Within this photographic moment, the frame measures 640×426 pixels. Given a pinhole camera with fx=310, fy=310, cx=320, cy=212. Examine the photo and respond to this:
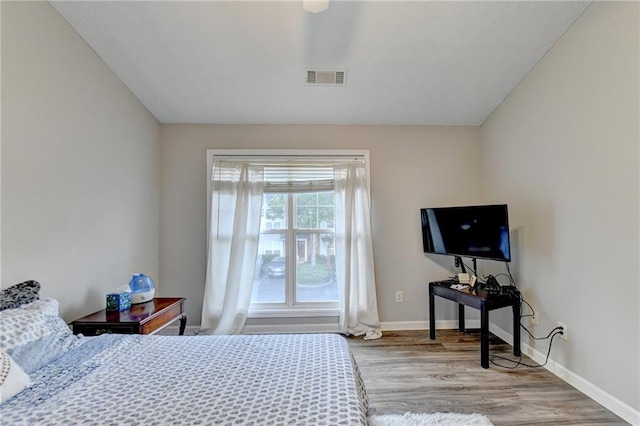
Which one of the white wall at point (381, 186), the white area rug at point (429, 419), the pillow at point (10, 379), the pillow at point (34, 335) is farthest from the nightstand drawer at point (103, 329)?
the white area rug at point (429, 419)

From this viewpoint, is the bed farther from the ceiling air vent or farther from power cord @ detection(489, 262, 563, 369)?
the ceiling air vent

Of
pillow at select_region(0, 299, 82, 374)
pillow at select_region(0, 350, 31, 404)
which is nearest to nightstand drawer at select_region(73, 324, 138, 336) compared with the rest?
pillow at select_region(0, 299, 82, 374)

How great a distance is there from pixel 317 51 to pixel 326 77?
30 cm

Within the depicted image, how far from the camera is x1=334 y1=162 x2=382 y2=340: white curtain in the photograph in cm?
333

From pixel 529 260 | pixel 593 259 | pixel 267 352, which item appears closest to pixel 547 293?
pixel 529 260

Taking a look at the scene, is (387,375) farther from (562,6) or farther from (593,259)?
(562,6)

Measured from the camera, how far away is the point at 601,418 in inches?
74.9

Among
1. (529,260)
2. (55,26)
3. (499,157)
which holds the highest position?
(55,26)

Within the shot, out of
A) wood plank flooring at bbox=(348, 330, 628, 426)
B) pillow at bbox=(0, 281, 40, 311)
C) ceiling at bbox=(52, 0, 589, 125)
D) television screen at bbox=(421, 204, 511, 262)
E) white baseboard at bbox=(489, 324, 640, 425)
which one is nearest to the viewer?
pillow at bbox=(0, 281, 40, 311)

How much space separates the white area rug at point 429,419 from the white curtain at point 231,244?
72.9 inches

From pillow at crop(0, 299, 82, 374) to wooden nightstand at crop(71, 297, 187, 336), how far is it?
0.36 meters

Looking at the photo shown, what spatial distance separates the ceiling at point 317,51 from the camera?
2.15 meters

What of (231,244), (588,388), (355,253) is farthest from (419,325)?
(231,244)

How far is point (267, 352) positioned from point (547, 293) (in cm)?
237
